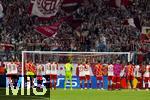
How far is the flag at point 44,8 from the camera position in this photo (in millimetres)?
43531

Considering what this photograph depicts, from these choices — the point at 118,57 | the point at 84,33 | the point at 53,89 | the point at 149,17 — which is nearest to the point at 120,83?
the point at 118,57

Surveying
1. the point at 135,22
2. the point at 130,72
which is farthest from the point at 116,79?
the point at 135,22

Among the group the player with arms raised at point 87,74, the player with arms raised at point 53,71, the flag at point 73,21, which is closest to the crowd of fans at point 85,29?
the flag at point 73,21

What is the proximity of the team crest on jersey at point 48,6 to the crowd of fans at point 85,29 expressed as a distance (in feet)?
6.44

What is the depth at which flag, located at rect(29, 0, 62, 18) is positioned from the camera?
43.5m

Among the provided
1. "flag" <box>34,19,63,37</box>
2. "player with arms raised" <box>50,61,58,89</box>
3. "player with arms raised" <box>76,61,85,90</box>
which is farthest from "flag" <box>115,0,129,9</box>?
"player with arms raised" <box>50,61,58,89</box>

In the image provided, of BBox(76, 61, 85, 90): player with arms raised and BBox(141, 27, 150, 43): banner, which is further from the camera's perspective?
BBox(141, 27, 150, 43): banner

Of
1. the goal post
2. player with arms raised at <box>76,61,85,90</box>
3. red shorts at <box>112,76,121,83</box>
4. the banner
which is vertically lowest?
red shorts at <box>112,76,121,83</box>

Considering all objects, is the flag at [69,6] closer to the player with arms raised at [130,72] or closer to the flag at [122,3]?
the flag at [122,3]

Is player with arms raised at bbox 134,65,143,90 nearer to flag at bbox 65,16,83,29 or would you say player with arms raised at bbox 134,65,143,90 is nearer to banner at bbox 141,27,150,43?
banner at bbox 141,27,150,43

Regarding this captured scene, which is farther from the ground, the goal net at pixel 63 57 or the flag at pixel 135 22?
the flag at pixel 135 22

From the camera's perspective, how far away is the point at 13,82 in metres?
31.4

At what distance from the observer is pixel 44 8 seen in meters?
43.7

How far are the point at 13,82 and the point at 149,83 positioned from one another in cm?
1044
